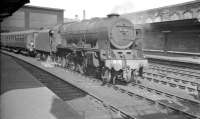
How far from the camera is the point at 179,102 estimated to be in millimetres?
7699

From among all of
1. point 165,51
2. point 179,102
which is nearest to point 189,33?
point 165,51

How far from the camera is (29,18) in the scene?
44.1 metres

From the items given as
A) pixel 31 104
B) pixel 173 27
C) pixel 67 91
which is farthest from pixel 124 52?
pixel 173 27

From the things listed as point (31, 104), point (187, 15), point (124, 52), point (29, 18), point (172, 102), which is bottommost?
point (172, 102)

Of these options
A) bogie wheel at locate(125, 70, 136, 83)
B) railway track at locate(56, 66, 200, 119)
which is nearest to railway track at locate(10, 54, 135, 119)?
railway track at locate(56, 66, 200, 119)

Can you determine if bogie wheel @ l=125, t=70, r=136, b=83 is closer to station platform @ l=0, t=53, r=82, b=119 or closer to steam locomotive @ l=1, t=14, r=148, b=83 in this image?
steam locomotive @ l=1, t=14, r=148, b=83

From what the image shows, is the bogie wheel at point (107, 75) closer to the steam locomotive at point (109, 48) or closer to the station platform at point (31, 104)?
the steam locomotive at point (109, 48)

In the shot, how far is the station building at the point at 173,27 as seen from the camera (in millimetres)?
16562

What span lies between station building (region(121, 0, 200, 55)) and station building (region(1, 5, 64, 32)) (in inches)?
1017

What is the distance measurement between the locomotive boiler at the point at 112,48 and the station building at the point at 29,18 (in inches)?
1264

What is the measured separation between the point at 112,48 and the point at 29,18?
3717cm

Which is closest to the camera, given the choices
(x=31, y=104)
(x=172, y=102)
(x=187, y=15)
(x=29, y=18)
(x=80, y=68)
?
(x=31, y=104)

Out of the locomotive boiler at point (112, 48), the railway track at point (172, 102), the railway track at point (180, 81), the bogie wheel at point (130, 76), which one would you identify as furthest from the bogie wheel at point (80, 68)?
the railway track at point (172, 102)

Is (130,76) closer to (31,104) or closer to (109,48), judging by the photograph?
(109,48)
